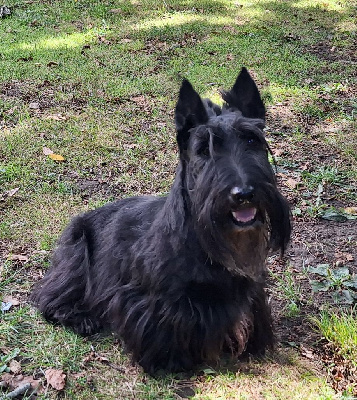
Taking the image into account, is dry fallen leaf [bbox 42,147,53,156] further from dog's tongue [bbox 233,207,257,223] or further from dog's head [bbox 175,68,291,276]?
dog's tongue [bbox 233,207,257,223]

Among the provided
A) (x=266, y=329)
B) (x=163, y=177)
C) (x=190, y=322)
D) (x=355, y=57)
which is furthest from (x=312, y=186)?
(x=355, y=57)

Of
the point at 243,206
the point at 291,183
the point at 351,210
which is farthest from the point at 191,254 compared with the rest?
the point at 291,183

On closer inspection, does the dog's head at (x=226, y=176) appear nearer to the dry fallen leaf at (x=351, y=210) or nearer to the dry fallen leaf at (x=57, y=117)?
the dry fallen leaf at (x=351, y=210)

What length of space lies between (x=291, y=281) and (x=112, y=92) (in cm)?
396

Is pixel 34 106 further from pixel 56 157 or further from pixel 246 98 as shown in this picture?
pixel 246 98

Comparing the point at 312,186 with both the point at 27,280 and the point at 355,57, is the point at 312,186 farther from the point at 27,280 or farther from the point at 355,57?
the point at 355,57

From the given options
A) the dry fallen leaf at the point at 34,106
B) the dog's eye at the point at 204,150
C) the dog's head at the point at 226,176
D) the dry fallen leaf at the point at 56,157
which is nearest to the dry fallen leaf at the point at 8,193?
the dry fallen leaf at the point at 56,157

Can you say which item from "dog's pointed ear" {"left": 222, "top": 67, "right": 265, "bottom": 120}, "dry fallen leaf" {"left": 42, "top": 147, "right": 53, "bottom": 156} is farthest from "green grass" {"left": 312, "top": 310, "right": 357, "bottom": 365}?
"dry fallen leaf" {"left": 42, "top": 147, "right": 53, "bottom": 156}

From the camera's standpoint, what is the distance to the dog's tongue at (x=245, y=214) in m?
2.39

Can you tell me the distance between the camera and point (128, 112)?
20.2 ft

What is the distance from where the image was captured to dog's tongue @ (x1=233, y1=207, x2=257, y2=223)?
2.39 meters

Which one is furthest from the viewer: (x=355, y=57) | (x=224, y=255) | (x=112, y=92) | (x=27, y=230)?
(x=355, y=57)

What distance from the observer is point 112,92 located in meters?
6.66

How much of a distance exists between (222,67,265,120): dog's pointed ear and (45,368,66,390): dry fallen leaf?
1753 mm
